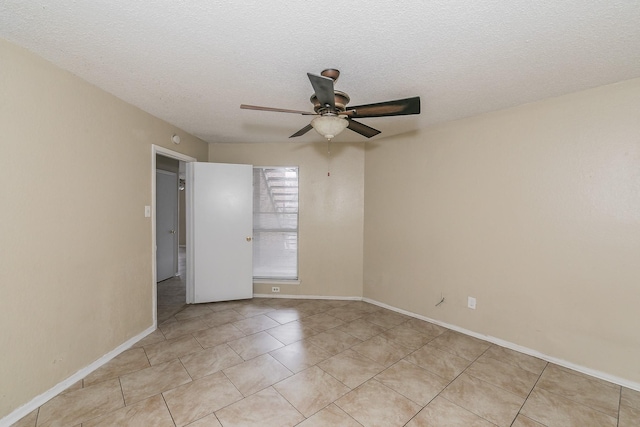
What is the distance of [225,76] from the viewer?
2092 mm

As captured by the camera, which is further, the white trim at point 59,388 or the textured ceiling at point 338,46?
the white trim at point 59,388

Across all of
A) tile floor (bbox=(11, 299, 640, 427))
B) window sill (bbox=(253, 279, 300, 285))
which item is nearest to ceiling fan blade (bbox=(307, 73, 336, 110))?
tile floor (bbox=(11, 299, 640, 427))

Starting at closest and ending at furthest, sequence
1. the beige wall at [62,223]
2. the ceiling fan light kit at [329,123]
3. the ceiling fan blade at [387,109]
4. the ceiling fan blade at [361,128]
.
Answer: the beige wall at [62,223]
the ceiling fan blade at [387,109]
the ceiling fan light kit at [329,123]
the ceiling fan blade at [361,128]

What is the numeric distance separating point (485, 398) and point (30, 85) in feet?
12.4

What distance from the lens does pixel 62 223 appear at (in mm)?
2029

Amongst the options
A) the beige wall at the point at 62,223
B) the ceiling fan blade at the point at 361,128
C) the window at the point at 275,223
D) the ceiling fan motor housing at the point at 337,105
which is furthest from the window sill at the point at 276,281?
the ceiling fan motor housing at the point at 337,105

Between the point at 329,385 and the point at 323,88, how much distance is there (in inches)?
83.5

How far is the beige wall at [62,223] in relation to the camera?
171 cm

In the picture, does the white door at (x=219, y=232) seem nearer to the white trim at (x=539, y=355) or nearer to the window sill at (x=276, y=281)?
the window sill at (x=276, y=281)

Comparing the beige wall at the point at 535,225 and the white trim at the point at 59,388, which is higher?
the beige wall at the point at 535,225

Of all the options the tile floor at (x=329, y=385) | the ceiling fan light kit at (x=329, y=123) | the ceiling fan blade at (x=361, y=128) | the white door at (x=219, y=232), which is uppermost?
the ceiling fan blade at (x=361, y=128)

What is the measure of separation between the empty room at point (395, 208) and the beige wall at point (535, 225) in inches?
0.6

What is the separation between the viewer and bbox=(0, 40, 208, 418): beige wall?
171 cm

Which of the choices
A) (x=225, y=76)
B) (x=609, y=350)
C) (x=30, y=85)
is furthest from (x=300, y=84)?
(x=609, y=350)
